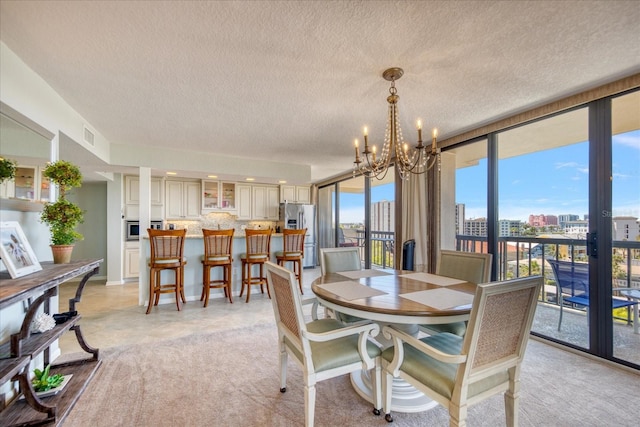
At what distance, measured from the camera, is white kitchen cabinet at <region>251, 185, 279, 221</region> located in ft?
21.6

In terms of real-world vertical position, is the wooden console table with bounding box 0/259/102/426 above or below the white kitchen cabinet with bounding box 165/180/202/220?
below

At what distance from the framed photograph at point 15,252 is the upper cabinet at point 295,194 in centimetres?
507

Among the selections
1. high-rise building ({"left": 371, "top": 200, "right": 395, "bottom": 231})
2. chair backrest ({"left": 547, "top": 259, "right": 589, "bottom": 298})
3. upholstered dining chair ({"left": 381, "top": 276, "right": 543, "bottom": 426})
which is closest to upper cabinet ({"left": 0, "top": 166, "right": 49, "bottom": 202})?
upholstered dining chair ({"left": 381, "top": 276, "right": 543, "bottom": 426})

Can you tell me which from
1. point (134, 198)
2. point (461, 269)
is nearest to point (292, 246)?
point (461, 269)

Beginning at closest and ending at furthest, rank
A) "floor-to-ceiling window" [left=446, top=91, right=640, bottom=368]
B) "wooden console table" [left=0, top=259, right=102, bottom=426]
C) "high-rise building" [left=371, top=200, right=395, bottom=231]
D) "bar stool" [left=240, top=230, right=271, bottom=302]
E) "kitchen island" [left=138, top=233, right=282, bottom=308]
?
"wooden console table" [left=0, top=259, right=102, bottom=426] → "floor-to-ceiling window" [left=446, top=91, right=640, bottom=368] → "kitchen island" [left=138, top=233, right=282, bottom=308] → "bar stool" [left=240, top=230, right=271, bottom=302] → "high-rise building" [left=371, top=200, right=395, bottom=231]

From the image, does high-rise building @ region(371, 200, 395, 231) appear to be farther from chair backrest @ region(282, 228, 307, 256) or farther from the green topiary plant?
the green topiary plant

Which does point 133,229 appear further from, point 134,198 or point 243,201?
point 243,201

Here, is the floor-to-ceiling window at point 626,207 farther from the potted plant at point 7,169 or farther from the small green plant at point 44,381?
the potted plant at point 7,169

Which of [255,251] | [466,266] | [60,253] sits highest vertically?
[60,253]

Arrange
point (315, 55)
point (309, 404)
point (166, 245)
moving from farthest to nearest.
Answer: point (166, 245), point (315, 55), point (309, 404)

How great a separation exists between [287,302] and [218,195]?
5.09 m

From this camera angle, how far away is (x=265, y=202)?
671cm

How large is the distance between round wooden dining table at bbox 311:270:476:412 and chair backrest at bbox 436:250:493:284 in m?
0.27

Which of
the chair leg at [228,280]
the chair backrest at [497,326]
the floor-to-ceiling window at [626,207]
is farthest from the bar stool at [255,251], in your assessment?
the floor-to-ceiling window at [626,207]
